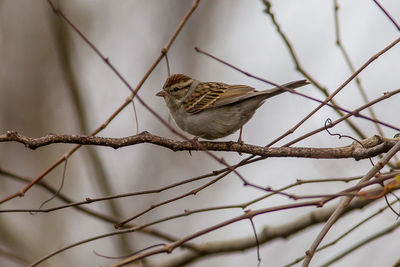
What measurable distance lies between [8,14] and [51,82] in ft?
5.81

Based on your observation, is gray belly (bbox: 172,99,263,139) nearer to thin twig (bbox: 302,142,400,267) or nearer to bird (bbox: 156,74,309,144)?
bird (bbox: 156,74,309,144)

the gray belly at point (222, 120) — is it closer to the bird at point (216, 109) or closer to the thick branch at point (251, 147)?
the bird at point (216, 109)

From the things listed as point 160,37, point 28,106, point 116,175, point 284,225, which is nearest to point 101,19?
point 160,37

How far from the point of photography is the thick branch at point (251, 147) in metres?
3.32

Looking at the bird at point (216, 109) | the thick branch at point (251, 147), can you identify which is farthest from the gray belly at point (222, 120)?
the thick branch at point (251, 147)

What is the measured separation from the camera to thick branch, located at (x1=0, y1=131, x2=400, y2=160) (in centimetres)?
332

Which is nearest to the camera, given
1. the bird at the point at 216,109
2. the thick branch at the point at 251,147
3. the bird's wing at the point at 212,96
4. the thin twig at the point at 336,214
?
the thin twig at the point at 336,214

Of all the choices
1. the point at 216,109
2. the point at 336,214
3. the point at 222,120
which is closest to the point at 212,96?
the point at 216,109

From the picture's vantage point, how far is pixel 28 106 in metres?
11.9

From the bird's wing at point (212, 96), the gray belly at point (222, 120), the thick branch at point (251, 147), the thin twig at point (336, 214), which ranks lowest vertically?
the thin twig at point (336, 214)

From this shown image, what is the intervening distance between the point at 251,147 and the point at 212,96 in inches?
78.2

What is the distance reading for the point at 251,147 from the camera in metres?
3.97

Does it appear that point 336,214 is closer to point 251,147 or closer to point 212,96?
point 251,147

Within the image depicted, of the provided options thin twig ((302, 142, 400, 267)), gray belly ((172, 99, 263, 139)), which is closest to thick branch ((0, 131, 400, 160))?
thin twig ((302, 142, 400, 267))
